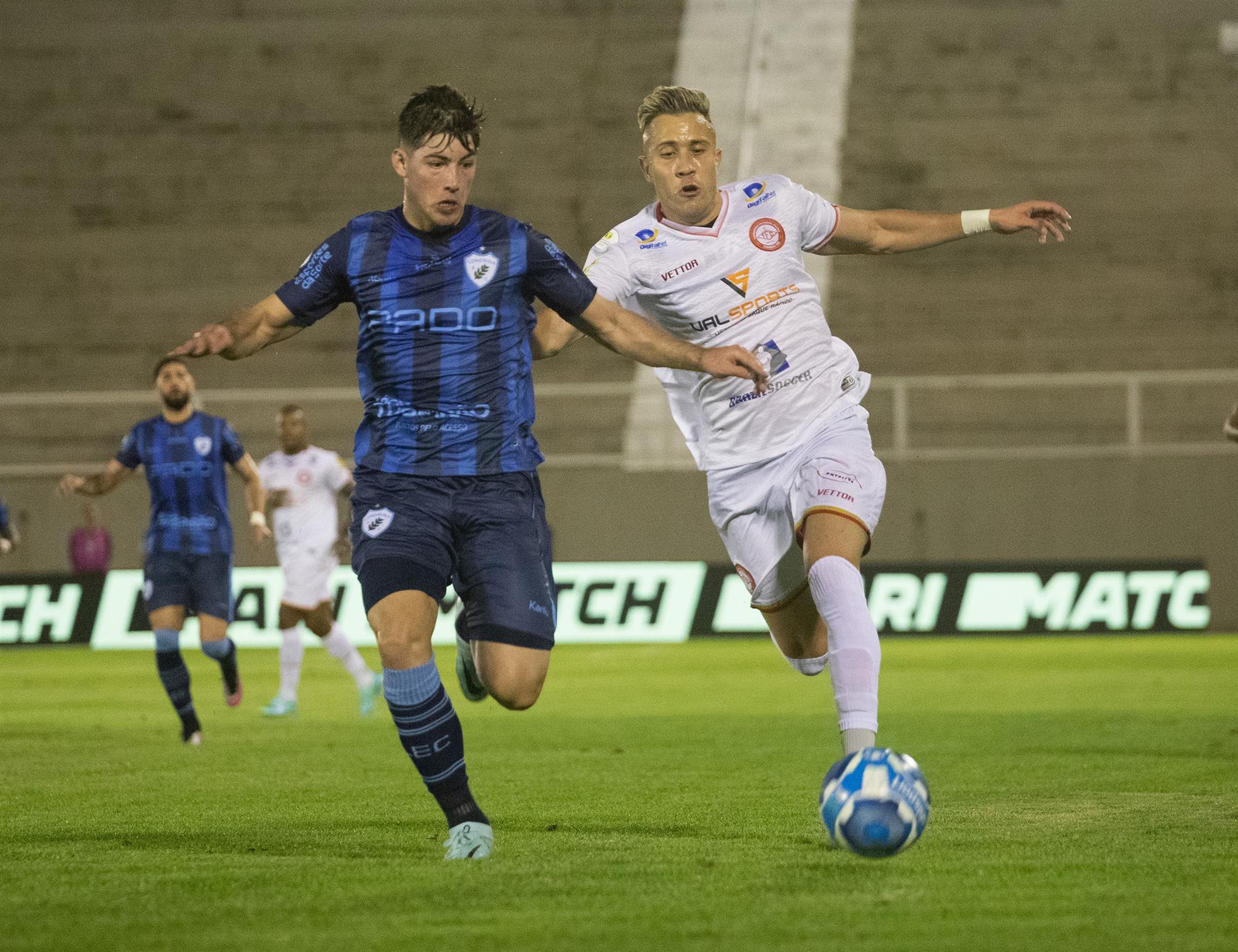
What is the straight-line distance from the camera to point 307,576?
13227 millimetres

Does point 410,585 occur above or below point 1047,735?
above

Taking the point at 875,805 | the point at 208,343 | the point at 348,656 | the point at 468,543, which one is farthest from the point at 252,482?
the point at 875,805

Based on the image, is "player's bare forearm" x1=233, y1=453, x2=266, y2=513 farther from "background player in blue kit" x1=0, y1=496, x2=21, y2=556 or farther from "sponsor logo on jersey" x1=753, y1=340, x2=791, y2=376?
"sponsor logo on jersey" x1=753, y1=340, x2=791, y2=376

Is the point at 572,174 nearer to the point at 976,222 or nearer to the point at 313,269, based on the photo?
the point at 976,222

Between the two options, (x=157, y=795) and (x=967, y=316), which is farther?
(x=967, y=316)

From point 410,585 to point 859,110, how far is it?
892 inches

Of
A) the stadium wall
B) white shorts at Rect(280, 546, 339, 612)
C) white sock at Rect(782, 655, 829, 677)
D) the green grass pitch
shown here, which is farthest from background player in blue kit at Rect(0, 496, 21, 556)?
white sock at Rect(782, 655, 829, 677)

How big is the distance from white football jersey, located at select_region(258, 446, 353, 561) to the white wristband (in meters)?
7.81

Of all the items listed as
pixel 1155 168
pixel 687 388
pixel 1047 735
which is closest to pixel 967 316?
pixel 1155 168

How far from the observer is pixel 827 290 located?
80.9 ft

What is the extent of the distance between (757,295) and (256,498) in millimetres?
6334

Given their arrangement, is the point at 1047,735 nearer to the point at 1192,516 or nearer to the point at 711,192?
the point at 711,192

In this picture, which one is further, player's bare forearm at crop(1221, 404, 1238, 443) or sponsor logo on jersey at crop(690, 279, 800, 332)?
player's bare forearm at crop(1221, 404, 1238, 443)

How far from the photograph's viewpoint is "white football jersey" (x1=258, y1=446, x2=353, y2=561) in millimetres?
13695
